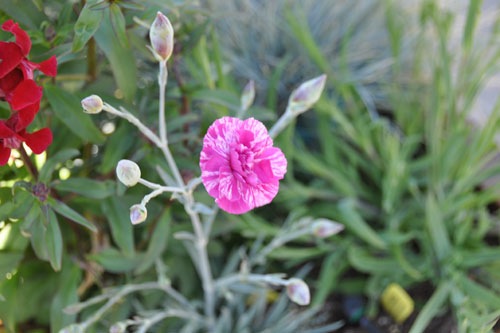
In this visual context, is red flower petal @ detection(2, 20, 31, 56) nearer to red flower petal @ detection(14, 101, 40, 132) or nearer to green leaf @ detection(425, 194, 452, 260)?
red flower petal @ detection(14, 101, 40, 132)

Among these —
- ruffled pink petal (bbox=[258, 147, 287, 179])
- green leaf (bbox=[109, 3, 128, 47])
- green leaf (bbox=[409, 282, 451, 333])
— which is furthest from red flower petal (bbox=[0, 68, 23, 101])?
green leaf (bbox=[409, 282, 451, 333])

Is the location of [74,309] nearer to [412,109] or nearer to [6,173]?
[6,173]

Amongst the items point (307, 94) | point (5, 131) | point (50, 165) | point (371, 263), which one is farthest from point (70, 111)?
point (371, 263)

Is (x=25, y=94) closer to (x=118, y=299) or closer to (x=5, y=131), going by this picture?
(x=5, y=131)

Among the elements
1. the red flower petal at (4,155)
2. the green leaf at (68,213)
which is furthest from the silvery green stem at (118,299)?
the red flower petal at (4,155)

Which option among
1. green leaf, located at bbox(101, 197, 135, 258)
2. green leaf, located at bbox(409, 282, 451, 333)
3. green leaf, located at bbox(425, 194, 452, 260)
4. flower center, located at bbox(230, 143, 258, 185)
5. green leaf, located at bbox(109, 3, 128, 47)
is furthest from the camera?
green leaf, located at bbox(425, 194, 452, 260)

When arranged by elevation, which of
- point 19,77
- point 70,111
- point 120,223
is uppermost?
point 19,77
